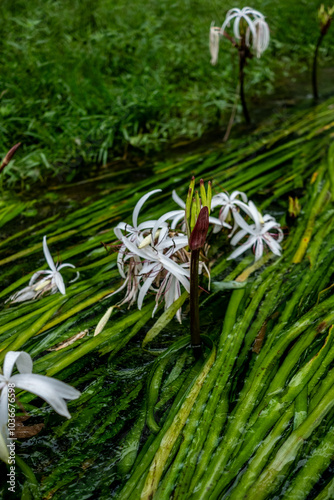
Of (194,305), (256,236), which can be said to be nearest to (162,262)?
(194,305)

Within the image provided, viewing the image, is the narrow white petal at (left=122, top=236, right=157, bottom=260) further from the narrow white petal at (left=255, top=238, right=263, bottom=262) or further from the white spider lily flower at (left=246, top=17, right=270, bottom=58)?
the white spider lily flower at (left=246, top=17, right=270, bottom=58)

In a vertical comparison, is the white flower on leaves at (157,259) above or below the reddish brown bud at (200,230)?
below

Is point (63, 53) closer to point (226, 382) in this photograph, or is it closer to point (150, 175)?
point (150, 175)

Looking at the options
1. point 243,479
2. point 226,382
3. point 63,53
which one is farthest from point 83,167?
point 243,479

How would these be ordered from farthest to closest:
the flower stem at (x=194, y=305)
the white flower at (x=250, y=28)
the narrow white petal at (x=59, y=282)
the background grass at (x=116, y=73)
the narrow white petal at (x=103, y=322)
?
the background grass at (x=116, y=73)
the white flower at (x=250, y=28)
the narrow white petal at (x=59, y=282)
the narrow white petal at (x=103, y=322)
the flower stem at (x=194, y=305)

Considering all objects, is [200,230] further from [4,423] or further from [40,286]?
[40,286]

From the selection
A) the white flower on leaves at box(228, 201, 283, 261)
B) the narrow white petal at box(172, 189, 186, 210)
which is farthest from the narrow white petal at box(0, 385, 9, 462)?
the white flower on leaves at box(228, 201, 283, 261)

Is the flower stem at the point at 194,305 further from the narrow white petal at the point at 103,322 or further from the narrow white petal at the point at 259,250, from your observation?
the narrow white petal at the point at 259,250

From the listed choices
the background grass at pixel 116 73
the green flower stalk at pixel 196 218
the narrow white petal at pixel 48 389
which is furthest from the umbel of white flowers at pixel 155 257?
the background grass at pixel 116 73
